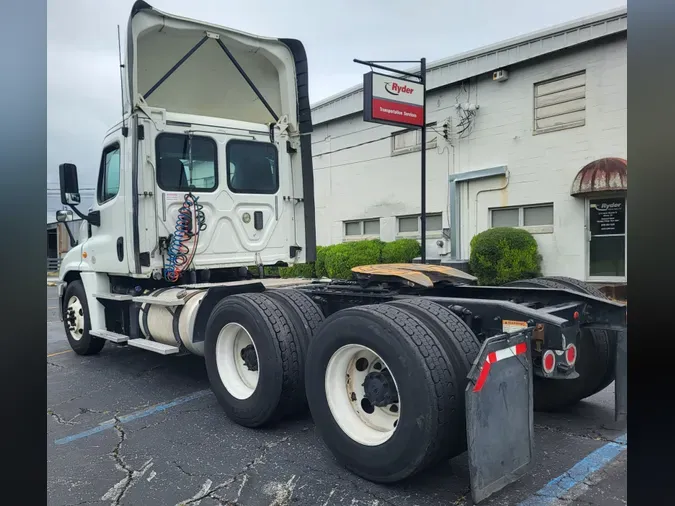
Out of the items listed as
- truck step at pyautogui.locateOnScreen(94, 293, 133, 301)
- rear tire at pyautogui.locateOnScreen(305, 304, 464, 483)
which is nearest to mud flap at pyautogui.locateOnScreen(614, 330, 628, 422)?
rear tire at pyautogui.locateOnScreen(305, 304, 464, 483)

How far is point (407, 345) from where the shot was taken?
3182mm

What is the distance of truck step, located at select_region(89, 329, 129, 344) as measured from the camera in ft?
20.3

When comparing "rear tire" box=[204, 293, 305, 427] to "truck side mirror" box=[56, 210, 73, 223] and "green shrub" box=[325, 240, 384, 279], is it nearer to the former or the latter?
"truck side mirror" box=[56, 210, 73, 223]

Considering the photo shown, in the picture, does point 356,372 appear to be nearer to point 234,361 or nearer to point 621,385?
point 234,361

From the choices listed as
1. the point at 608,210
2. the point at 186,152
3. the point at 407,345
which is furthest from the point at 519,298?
the point at 608,210

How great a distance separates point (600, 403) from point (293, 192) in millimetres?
4397

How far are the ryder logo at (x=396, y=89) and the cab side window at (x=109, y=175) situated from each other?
7.07 metres

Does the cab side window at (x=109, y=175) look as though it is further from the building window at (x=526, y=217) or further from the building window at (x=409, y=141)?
the building window at (x=409, y=141)

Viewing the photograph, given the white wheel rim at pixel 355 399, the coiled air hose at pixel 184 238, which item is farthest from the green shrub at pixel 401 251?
the white wheel rim at pixel 355 399

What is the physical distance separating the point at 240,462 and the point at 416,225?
40.7 ft

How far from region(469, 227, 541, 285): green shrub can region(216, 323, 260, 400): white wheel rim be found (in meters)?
8.13

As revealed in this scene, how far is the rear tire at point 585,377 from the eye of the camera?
4238 millimetres

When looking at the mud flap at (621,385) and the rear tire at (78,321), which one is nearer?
the mud flap at (621,385)

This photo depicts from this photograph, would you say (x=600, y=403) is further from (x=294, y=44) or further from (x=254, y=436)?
(x=294, y=44)
